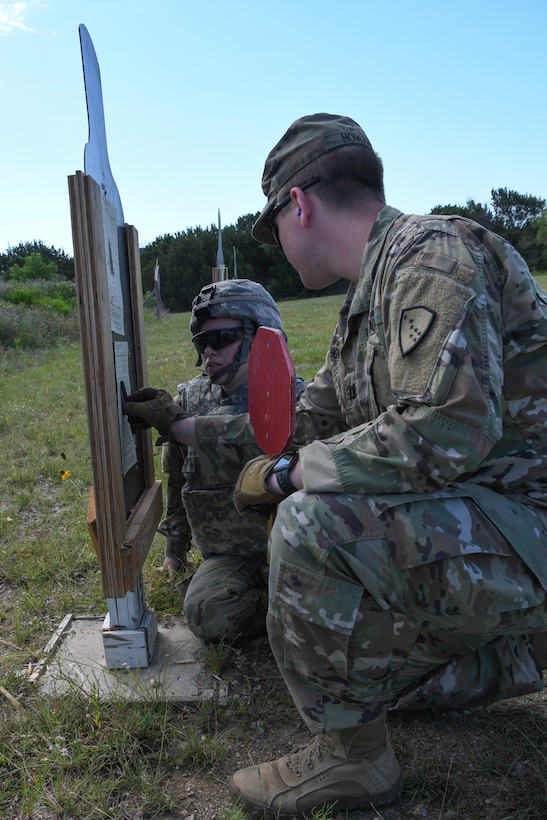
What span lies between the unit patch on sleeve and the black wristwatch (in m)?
0.53

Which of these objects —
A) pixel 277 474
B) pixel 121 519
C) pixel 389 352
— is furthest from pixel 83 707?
pixel 389 352

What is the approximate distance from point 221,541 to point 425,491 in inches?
63.4

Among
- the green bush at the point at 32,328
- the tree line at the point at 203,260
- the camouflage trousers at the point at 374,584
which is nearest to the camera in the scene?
the camouflage trousers at the point at 374,584

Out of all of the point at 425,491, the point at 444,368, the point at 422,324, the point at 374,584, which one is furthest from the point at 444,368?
the point at 374,584

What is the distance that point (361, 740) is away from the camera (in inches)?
75.8

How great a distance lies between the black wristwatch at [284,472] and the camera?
1991 mm

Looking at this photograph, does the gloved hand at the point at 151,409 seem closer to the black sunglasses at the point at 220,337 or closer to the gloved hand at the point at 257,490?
the black sunglasses at the point at 220,337

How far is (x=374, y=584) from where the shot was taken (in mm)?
1776

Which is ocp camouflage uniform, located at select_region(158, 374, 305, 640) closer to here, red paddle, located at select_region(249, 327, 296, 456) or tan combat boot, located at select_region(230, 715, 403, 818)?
red paddle, located at select_region(249, 327, 296, 456)

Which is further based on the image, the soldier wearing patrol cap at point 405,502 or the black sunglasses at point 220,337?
the black sunglasses at point 220,337

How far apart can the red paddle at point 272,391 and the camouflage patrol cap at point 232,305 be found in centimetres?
70

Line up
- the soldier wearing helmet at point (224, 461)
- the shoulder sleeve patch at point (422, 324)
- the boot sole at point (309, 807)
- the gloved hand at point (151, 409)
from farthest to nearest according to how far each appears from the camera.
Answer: the soldier wearing helmet at point (224, 461) < the gloved hand at point (151, 409) < the boot sole at point (309, 807) < the shoulder sleeve patch at point (422, 324)

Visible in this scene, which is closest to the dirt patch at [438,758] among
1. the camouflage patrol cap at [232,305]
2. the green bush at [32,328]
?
the camouflage patrol cap at [232,305]

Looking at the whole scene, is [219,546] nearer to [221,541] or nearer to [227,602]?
[221,541]
